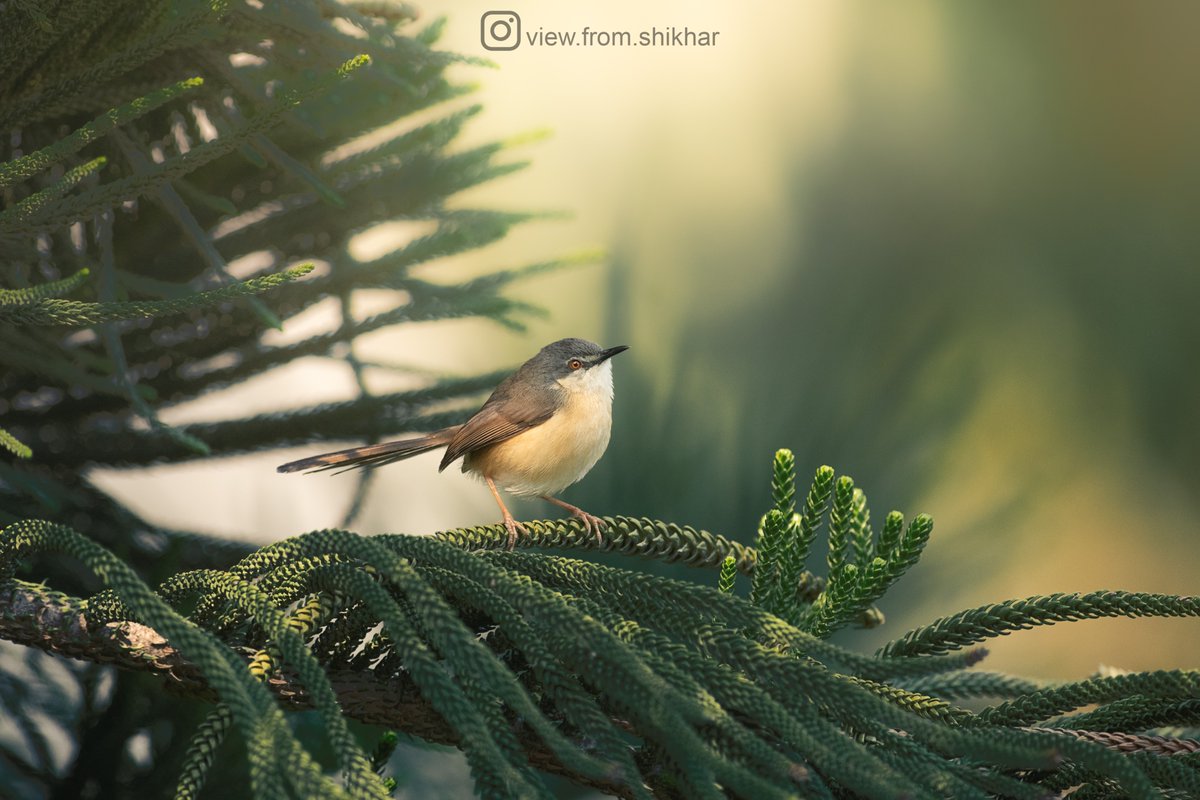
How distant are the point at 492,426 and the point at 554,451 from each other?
0.11 meters

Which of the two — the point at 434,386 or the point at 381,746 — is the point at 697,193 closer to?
the point at 434,386

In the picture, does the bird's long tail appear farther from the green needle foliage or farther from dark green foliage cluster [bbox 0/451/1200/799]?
dark green foliage cluster [bbox 0/451/1200/799]

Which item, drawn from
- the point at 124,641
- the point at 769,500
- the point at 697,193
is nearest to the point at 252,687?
the point at 124,641

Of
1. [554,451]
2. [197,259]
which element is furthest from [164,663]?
[554,451]

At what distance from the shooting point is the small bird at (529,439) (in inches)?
64.1

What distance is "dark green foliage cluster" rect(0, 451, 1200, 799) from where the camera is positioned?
0.56 metres

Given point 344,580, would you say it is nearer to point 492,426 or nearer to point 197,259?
point 197,259

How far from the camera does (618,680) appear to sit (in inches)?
23.6

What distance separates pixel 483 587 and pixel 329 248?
0.87m

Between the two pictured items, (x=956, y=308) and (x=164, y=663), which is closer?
(x=164, y=663)

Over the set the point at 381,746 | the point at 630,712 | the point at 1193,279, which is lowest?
the point at 381,746

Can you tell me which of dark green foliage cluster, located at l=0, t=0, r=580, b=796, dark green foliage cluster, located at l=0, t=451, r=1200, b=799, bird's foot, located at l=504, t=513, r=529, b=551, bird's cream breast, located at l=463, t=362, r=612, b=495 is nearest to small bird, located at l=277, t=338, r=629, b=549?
bird's cream breast, located at l=463, t=362, r=612, b=495

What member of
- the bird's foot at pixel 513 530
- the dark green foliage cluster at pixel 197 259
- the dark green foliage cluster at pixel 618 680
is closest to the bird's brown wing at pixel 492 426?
the dark green foliage cluster at pixel 197 259

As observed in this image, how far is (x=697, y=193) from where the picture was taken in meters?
3.04
